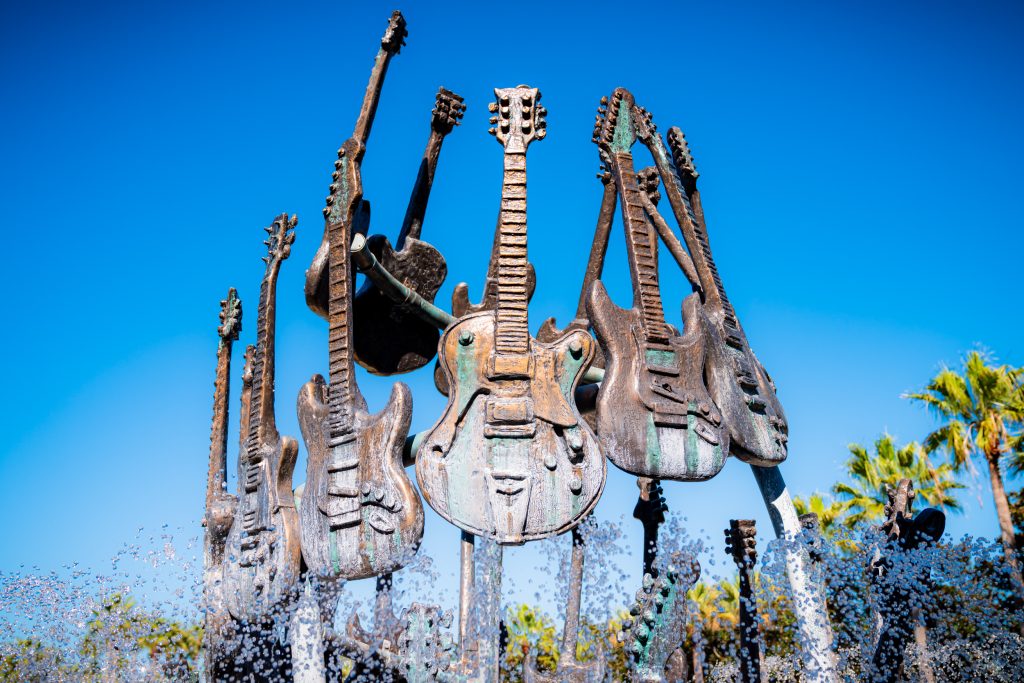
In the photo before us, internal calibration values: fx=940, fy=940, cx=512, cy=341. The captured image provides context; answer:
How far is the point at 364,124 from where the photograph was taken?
20.8ft

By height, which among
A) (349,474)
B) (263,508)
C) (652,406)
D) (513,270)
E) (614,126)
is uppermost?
(614,126)

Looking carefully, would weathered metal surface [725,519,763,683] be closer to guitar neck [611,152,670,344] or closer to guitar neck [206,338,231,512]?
guitar neck [611,152,670,344]

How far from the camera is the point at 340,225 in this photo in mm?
5934

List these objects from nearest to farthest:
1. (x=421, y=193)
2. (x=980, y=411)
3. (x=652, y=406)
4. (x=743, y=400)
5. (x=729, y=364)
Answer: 1. (x=652, y=406)
2. (x=743, y=400)
3. (x=729, y=364)
4. (x=421, y=193)
5. (x=980, y=411)

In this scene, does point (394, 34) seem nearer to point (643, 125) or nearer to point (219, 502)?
point (643, 125)

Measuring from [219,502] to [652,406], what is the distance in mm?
3452

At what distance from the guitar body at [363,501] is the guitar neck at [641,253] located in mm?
1433

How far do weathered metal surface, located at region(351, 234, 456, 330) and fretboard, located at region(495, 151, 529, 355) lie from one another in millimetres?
727

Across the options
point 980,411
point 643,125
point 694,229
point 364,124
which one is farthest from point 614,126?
point 980,411

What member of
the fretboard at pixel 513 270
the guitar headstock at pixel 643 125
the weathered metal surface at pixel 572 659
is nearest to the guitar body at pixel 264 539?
the weathered metal surface at pixel 572 659

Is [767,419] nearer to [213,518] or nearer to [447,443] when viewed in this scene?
[447,443]

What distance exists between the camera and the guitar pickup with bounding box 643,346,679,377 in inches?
202

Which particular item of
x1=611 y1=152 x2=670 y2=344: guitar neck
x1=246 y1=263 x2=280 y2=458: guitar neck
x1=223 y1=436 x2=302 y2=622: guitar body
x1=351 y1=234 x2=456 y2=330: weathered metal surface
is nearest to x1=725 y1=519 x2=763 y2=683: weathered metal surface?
x1=611 y1=152 x2=670 y2=344: guitar neck

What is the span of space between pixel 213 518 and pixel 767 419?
12.7 feet
